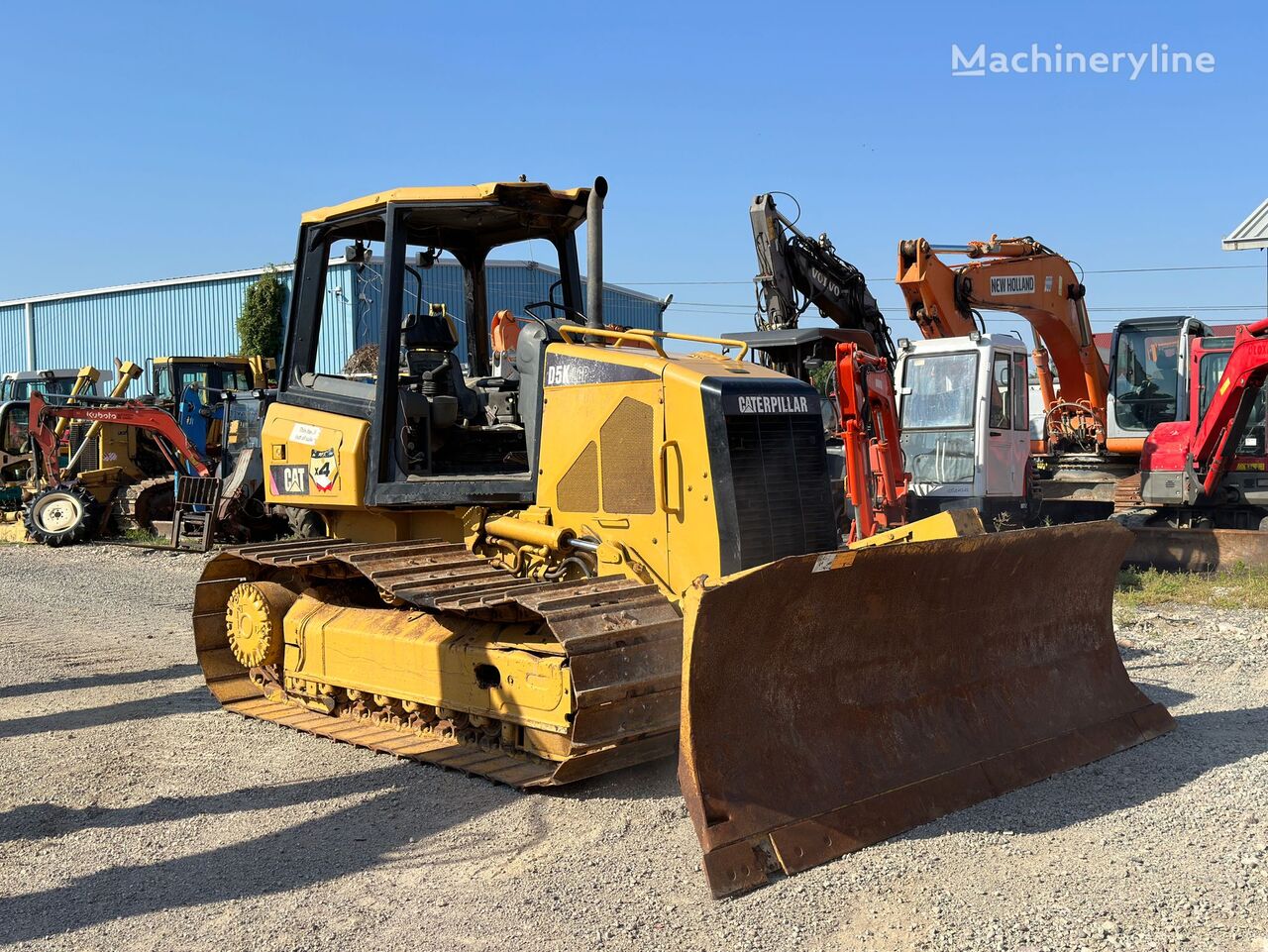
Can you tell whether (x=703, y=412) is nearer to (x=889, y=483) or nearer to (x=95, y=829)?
(x=95, y=829)

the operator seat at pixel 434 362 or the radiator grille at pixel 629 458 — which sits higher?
the operator seat at pixel 434 362

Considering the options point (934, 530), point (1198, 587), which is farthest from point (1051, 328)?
point (934, 530)

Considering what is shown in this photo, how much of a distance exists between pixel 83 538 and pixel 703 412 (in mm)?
14894

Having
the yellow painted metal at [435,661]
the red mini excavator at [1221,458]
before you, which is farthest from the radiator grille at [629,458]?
the red mini excavator at [1221,458]

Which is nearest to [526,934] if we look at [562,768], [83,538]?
[562,768]

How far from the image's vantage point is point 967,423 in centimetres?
1278

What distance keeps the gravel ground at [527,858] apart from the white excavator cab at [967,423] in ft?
20.0

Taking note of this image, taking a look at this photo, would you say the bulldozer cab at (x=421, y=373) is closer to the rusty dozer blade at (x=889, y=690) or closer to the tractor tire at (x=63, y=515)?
the rusty dozer blade at (x=889, y=690)

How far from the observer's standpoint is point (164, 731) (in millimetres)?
6547

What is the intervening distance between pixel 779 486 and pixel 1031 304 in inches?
411

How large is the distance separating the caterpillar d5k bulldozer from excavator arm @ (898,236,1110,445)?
7812 mm

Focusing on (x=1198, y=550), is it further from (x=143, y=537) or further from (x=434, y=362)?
(x=143, y=537)

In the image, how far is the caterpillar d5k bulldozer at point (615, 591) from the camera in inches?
185

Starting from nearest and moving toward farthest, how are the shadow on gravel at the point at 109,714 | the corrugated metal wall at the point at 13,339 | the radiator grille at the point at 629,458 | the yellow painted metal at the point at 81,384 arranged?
the radiator grille at the point at 629,458 → the shadow on gravel at the point at 109,714 → the yellow painted metal at the point at 81,384 → the corrugated metal wall at the point at 13,339
